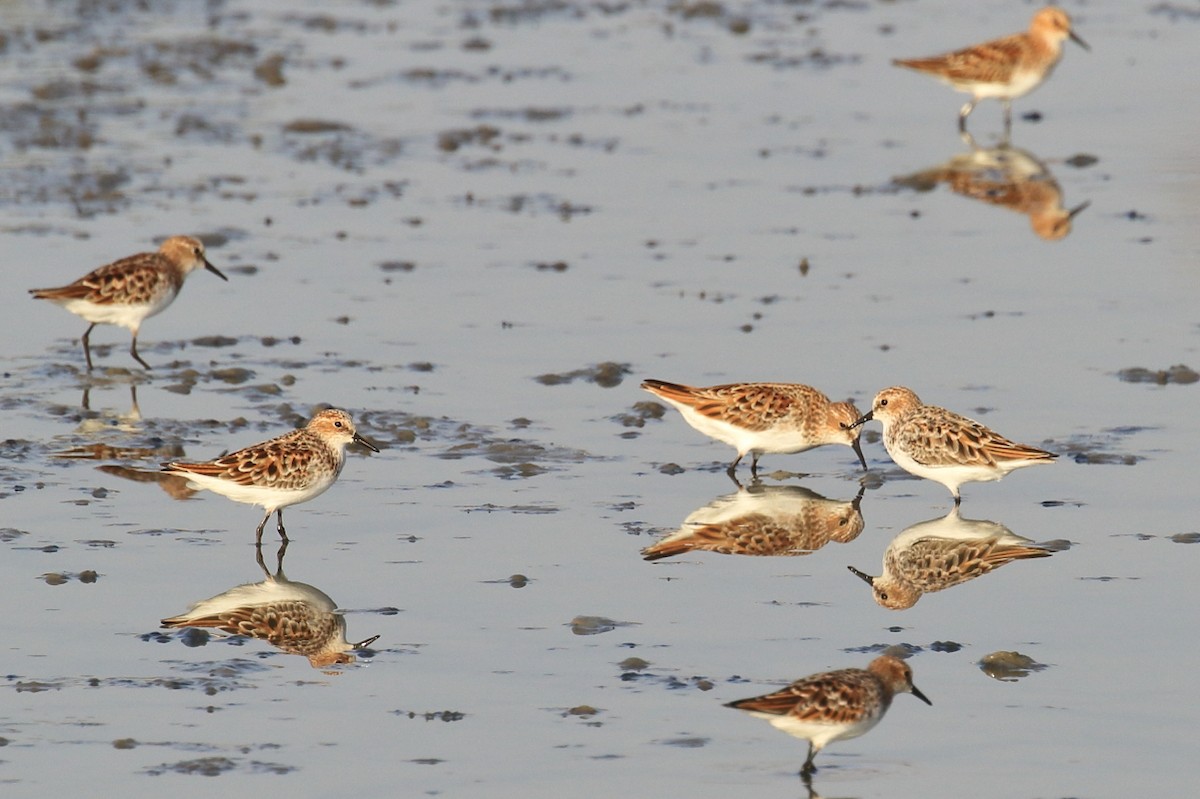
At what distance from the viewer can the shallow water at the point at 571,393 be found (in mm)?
9852

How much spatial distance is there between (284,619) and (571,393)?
17.1 feet

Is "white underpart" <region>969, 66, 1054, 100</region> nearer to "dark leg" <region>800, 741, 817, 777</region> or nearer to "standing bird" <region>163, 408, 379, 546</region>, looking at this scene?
"standing bird" <region>163, 408, 379, 546</region>

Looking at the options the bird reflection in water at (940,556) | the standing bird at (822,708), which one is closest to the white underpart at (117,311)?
the bird reflection in water at (940,556)

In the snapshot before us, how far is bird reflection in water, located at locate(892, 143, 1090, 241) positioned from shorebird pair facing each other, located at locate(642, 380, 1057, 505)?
754 centimetres

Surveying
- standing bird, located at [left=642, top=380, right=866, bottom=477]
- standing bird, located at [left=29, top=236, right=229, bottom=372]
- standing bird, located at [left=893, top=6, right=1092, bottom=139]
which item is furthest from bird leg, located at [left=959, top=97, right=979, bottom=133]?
standing bird, located at [left=642, top=380, right=866, bottom=477]

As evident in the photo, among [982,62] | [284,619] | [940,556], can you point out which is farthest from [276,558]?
[982,62]

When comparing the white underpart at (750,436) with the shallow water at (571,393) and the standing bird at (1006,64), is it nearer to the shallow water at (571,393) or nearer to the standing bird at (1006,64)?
the shallow water at (571,393)

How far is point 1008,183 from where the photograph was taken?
77.3 ft

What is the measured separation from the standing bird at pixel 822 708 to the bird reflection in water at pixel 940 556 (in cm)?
242

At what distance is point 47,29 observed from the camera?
32938 millimetres

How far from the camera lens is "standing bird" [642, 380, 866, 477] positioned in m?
14.4

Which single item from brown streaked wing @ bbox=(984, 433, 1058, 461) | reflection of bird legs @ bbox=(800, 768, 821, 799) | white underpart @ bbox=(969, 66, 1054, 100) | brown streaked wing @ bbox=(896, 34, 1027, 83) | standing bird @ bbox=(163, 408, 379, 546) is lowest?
reflection of bird legs @ bbox=(800, 768, 821, 799)

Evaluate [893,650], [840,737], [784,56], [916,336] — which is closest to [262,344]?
[916,336]

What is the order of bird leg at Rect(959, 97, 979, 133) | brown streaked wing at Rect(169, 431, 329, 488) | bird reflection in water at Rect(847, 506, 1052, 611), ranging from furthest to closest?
bird leg at Rect(959, 97, 979, 133), brown streaked wing at Rect(169, 431, 329, 488), bird reflection in water at Rect(847, 506, 1052, 611)
